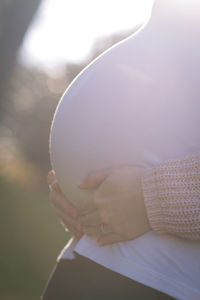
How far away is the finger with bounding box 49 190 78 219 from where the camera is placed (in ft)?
5.04

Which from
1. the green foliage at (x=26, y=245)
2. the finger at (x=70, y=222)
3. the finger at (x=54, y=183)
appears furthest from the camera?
the green foliage at (x=26, y=245)

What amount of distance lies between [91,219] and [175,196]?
0.29 metres

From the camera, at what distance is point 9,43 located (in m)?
5.29

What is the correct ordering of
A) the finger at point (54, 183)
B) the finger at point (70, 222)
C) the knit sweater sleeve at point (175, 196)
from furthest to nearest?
1. the finger at point (54, 183)
2. the finger at point (70, 222)
3. the knit sweater sleeve at point (175, 196)

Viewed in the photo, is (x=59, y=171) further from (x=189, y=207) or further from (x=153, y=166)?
(x=189, y=207)

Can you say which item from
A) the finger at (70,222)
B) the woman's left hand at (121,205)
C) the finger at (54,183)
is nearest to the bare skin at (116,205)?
the woman's left hand at (121,205)

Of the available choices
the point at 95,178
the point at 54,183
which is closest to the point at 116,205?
the point at 95,178

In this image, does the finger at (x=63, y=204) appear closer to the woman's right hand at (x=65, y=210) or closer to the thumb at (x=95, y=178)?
the woman's right hand at (x=65, y=210)

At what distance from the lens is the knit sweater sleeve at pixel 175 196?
1211mm

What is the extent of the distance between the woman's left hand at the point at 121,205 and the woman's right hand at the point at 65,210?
0.60 ft

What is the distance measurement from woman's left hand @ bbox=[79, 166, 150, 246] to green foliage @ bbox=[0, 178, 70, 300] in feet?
9.21

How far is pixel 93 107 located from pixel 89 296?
0.55 meters

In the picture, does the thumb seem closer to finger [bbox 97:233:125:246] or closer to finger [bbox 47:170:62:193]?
finger [bbox 97:233:125:246]

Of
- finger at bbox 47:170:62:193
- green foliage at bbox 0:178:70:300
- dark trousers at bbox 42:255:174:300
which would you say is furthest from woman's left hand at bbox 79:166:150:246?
green foliage at bbox 0:178:70:300
